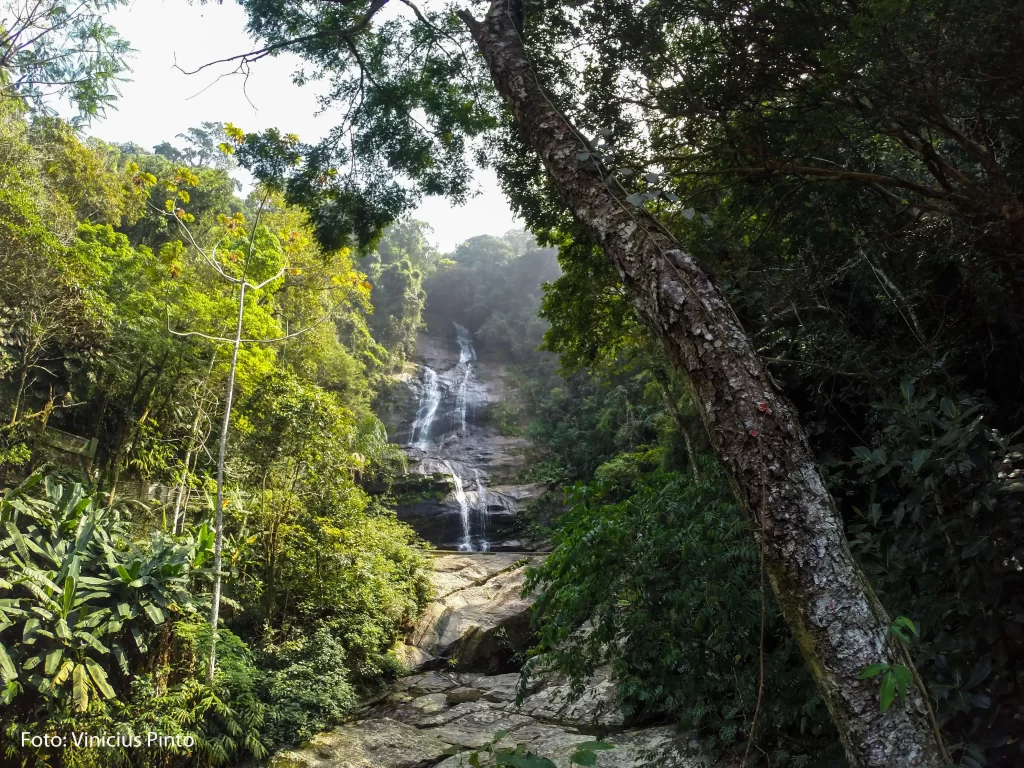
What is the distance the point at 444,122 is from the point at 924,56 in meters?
3.26

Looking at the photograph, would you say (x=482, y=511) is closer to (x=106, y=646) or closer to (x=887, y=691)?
(x=106, y=646)

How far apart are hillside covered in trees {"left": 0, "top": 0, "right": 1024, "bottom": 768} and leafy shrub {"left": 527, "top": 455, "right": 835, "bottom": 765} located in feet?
0.06

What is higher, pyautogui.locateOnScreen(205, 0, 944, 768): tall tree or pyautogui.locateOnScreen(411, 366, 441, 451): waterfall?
pyautogui.locateOnScreen(411, 366, 441, 451): waterfall

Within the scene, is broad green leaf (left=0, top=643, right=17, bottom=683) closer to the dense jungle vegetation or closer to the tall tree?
the dense jungle vegetation

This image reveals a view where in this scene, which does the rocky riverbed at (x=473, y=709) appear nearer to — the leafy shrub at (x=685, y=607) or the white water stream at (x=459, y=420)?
the leafy shrub at (x=685, y=607)

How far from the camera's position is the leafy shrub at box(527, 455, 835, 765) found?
249 cm

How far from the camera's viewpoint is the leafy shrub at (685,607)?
97.9 inches

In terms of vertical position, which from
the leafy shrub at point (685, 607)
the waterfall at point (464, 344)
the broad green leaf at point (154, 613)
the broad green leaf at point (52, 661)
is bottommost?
the broad green leaf at point (52, 661)

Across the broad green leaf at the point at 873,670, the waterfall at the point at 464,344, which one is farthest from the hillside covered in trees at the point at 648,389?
the waterfall at the point at 464,344

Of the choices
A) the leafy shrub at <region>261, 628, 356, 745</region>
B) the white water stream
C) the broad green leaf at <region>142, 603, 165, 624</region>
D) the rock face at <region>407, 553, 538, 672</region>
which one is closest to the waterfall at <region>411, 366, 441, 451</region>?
the white water stream

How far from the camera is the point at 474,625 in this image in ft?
28.2

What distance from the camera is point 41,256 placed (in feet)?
19.6

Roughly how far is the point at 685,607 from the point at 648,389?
6109 mm

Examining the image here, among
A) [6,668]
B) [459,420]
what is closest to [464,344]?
[459,420]
